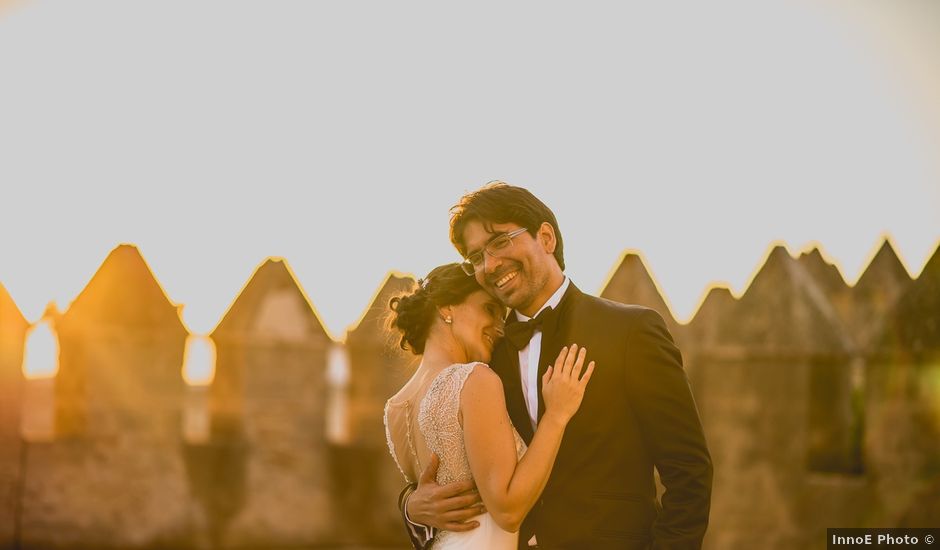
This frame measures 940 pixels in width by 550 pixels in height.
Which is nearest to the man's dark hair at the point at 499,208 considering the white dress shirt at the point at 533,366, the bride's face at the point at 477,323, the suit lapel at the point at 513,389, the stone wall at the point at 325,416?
the white dress shirt at the point at 533,366

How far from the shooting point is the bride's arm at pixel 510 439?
3.71m

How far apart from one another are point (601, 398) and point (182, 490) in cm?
538

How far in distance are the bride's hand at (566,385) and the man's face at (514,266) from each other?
311 millimetres

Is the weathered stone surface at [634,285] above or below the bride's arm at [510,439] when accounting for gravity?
above

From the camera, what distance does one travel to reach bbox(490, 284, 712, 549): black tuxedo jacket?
3.62 metres

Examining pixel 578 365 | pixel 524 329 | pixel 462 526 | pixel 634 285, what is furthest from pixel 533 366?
pixel 634 285

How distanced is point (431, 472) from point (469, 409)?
1.50ft

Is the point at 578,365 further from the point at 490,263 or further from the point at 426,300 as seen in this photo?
the point at 426,300

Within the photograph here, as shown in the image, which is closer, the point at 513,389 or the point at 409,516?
the point at 513,389

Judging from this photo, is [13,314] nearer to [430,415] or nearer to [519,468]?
[430,415]

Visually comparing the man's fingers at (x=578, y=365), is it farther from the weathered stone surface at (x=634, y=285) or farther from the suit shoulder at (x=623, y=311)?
the weathered stone surface at (x=634, y=285)

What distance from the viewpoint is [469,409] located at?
12.8 feet

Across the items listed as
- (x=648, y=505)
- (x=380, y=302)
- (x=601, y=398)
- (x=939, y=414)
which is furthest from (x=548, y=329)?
(x=939, y=414)

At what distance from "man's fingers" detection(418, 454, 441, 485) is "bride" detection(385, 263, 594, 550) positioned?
21 mm
